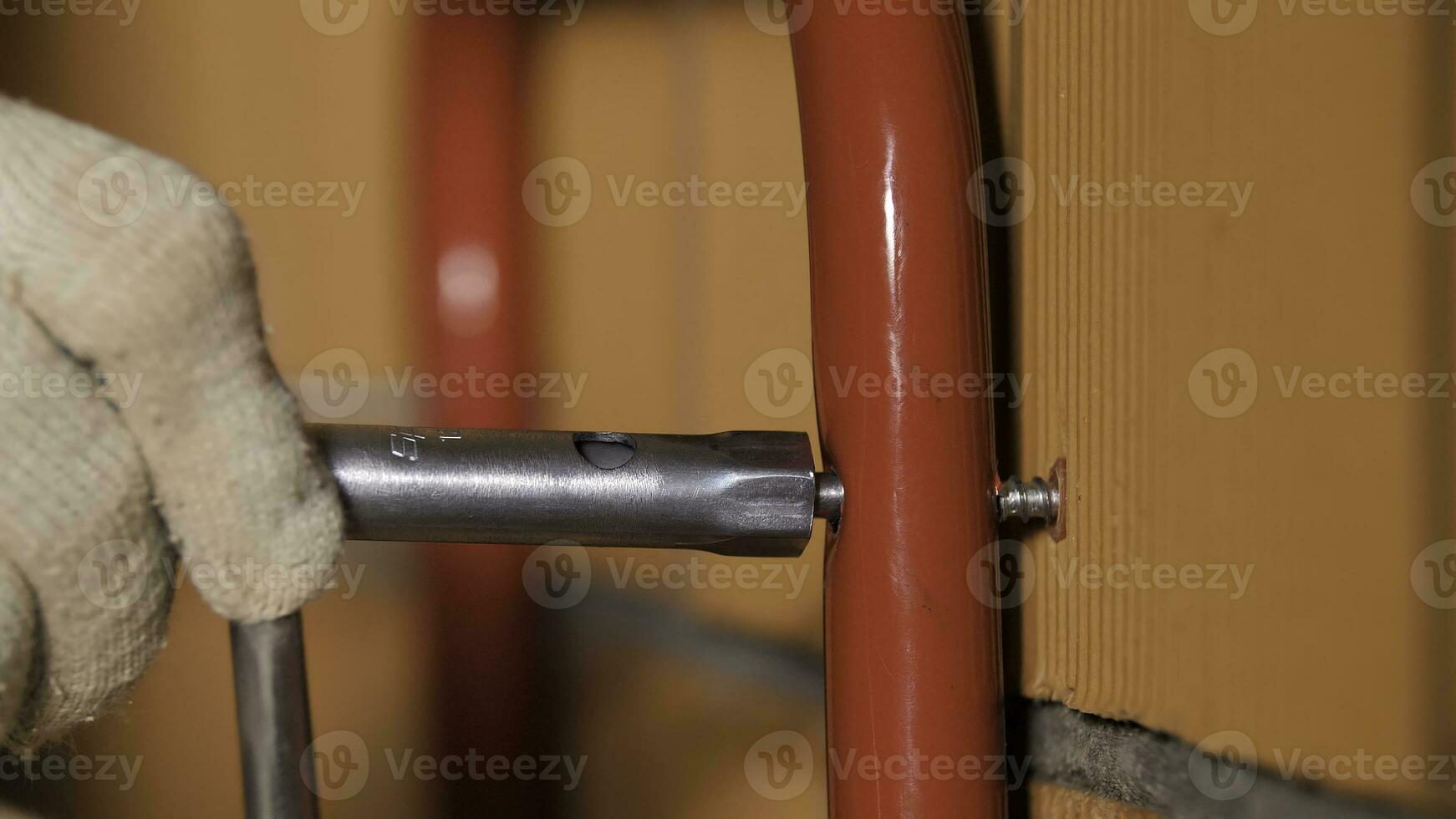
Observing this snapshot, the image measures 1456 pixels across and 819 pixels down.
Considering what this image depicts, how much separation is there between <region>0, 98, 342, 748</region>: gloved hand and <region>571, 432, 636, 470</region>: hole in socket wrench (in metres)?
0.07

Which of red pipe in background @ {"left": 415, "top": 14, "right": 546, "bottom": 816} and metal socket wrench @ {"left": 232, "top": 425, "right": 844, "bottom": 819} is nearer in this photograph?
metal socket wrench @ {"left": 232, "top": 425, "right": 844, "bottom": 819}

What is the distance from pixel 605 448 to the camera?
0.26 m

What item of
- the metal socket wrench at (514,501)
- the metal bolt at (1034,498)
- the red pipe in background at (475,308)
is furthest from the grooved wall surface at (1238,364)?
the red pipe in background at (475,308)

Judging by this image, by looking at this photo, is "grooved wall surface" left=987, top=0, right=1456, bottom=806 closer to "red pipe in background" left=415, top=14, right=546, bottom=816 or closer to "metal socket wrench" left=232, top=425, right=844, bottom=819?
"metal socket wrench" left=232, top=425, right=844, bottom=819

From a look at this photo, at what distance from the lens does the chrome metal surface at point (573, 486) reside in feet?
0.76

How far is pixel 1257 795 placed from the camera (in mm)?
351

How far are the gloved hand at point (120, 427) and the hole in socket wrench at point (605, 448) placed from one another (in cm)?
7

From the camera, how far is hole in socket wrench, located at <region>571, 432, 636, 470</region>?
0.84ft

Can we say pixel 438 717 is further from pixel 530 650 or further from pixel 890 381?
pixel 890 381

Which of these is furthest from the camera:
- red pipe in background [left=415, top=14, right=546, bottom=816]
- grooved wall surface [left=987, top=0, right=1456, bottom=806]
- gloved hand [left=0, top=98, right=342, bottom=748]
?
red pipe in background [left=415, top=14, right=546, bottom=816]

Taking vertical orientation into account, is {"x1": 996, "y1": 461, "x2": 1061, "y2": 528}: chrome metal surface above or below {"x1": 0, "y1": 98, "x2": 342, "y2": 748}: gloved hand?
below

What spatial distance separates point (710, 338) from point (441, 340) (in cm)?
15

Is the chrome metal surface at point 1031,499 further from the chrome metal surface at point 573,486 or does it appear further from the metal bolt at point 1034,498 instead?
the chrome metal surface at point 573,486

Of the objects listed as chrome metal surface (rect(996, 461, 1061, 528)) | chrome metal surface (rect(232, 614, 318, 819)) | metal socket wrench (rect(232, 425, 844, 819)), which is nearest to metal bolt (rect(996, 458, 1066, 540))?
chrome metal surface (rect(996, 461, 1061, 528))
